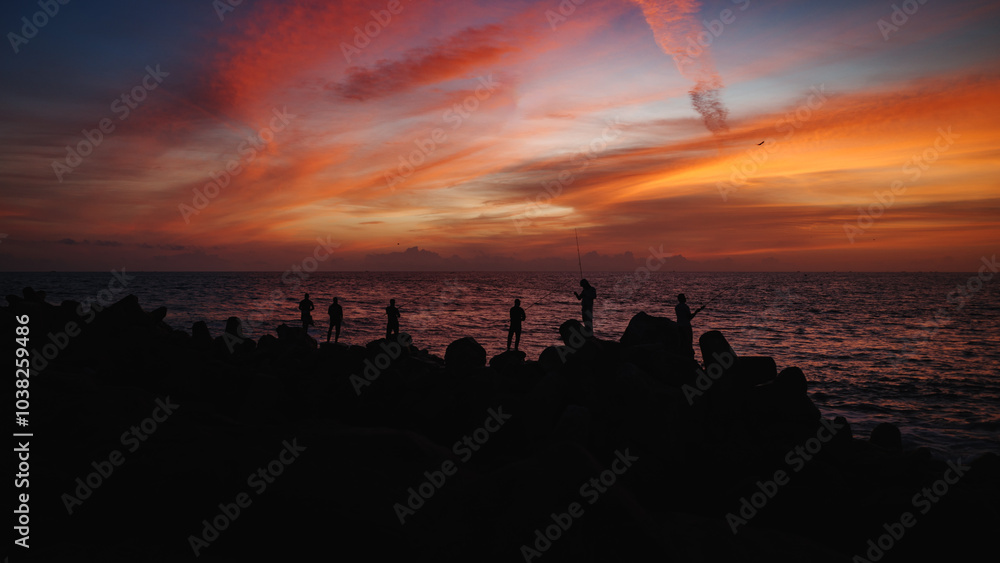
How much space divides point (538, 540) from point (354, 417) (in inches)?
321

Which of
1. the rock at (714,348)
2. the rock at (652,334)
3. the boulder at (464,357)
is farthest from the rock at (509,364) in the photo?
the rock at (714,348)

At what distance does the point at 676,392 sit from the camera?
9.02m

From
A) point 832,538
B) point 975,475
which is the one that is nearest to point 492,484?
point 832,538

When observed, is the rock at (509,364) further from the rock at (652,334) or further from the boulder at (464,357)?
the rock at (652,334)

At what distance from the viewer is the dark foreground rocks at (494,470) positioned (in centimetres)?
515

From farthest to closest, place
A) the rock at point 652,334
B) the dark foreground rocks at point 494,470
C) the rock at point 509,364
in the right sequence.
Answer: the rock at point 652,334 < the rock at point 509,364 < the dark foreground rocks at point 494,470

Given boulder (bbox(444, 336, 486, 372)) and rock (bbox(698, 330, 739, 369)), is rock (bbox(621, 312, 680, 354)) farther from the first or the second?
boulder (bbox(444, 336, 486, 372))

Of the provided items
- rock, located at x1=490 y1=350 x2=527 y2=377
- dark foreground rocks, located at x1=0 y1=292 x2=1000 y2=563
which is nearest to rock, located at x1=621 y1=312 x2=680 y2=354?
dark foreground rocks, located at x1=0 y1=292 x2=1000 y2=563

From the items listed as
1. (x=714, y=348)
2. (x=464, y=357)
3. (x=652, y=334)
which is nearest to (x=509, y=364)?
(x=464, y=357)

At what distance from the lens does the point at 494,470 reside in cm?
702

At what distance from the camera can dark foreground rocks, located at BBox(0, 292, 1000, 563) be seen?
5.15 metres

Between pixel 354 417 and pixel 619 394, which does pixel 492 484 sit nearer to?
pixel 619 394

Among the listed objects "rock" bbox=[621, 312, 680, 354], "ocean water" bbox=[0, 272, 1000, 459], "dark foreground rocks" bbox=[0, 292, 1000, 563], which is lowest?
"ocean water" bbox=[0, 272, 1000, 459]

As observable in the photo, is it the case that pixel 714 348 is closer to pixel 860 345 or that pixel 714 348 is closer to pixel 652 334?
pixel 652 334
